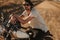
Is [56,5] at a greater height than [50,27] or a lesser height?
greater

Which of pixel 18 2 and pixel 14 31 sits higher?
pixel 18 2

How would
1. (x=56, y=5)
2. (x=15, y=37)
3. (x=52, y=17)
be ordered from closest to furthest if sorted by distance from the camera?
(x=15, y=37)
(x=52, y=17)
(x=56, y=5)

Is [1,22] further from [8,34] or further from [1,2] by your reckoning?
[1,2]

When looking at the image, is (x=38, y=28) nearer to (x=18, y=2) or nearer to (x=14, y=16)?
(x=14, y=16)

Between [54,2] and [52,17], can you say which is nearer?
[52,17]

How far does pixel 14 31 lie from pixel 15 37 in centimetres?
5

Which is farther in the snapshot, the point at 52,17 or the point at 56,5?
the point at 56,5

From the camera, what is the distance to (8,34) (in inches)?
44.3

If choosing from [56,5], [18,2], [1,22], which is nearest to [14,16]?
[1,22]

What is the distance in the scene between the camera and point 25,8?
1297 mm

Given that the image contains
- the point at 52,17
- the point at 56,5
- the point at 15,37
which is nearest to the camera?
the point at 15,37

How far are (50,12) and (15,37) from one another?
0.36m

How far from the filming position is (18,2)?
143cm

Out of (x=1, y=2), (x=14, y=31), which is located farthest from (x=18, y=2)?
(x=14, y=31)
